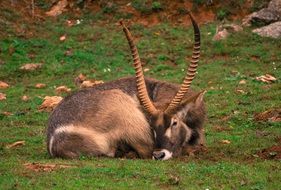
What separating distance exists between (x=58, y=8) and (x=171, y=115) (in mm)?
20372

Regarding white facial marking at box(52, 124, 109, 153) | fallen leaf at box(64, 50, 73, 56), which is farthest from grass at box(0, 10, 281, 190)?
white facial marking at box(52, 124, 109, 153)

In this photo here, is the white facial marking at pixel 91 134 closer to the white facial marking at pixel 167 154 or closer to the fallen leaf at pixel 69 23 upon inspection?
the white facial marking at pixel 167 154

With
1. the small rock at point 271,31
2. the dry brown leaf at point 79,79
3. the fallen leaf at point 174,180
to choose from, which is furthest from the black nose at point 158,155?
the small rock at point 271,31

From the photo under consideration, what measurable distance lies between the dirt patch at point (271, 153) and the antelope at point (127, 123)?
128 cm

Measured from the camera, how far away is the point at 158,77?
22281 millimetres

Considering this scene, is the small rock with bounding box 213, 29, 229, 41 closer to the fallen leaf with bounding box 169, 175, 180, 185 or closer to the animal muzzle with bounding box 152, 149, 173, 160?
the animal muzzle with bounding box 152, 149, 173, 160

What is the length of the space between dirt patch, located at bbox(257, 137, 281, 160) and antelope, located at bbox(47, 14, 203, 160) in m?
1.28

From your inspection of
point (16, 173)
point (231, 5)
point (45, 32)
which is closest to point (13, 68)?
point (45, 32)

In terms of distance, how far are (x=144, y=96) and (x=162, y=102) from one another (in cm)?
47

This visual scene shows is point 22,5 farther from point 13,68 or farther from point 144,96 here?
point 144,96

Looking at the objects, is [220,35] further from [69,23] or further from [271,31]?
[69,23]

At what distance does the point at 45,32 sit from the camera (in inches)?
1119

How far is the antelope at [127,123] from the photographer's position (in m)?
11.4

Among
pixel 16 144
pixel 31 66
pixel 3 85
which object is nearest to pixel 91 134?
pixel 16 144
